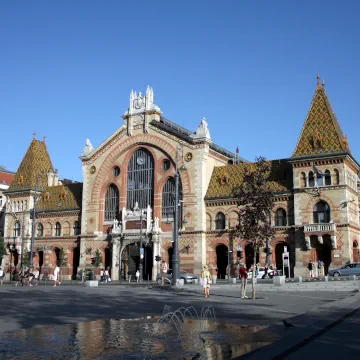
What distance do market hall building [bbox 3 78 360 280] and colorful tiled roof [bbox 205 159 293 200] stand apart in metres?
0.12

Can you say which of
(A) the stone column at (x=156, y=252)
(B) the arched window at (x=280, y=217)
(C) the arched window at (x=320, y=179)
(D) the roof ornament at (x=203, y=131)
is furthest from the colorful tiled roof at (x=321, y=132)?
(A) the stone column at (x=156, y=252)

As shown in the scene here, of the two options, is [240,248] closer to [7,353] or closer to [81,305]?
[81,305]

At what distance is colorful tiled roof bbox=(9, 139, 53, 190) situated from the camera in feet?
228

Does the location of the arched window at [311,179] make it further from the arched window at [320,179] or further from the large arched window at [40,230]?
the large arched window at [40,230]

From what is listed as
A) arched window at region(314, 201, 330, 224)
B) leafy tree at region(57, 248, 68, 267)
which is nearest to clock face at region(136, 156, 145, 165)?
leafy tree at region(57, 248, 68, 267)

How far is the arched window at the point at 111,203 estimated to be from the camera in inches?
2373

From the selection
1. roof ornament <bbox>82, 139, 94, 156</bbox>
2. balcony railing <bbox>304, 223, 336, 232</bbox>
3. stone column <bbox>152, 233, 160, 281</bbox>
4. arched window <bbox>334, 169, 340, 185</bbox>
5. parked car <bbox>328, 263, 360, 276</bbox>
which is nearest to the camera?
parked car <bbox>328, 263, 360, 276</bbox>

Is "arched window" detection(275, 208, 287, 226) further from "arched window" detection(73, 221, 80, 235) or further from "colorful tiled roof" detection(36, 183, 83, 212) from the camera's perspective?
"arched window" detection(73, 221, 80, 235)

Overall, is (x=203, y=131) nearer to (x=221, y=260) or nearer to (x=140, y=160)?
(x=140, y=160)

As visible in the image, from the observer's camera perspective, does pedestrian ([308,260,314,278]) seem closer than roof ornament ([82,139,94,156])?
Yes

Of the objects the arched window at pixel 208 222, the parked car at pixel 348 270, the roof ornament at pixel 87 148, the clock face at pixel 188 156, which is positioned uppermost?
the roof ornament at pixel 87 148

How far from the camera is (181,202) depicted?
54.8 metres

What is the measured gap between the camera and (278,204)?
50.9 metres

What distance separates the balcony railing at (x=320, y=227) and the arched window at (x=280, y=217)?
368 centimetres
